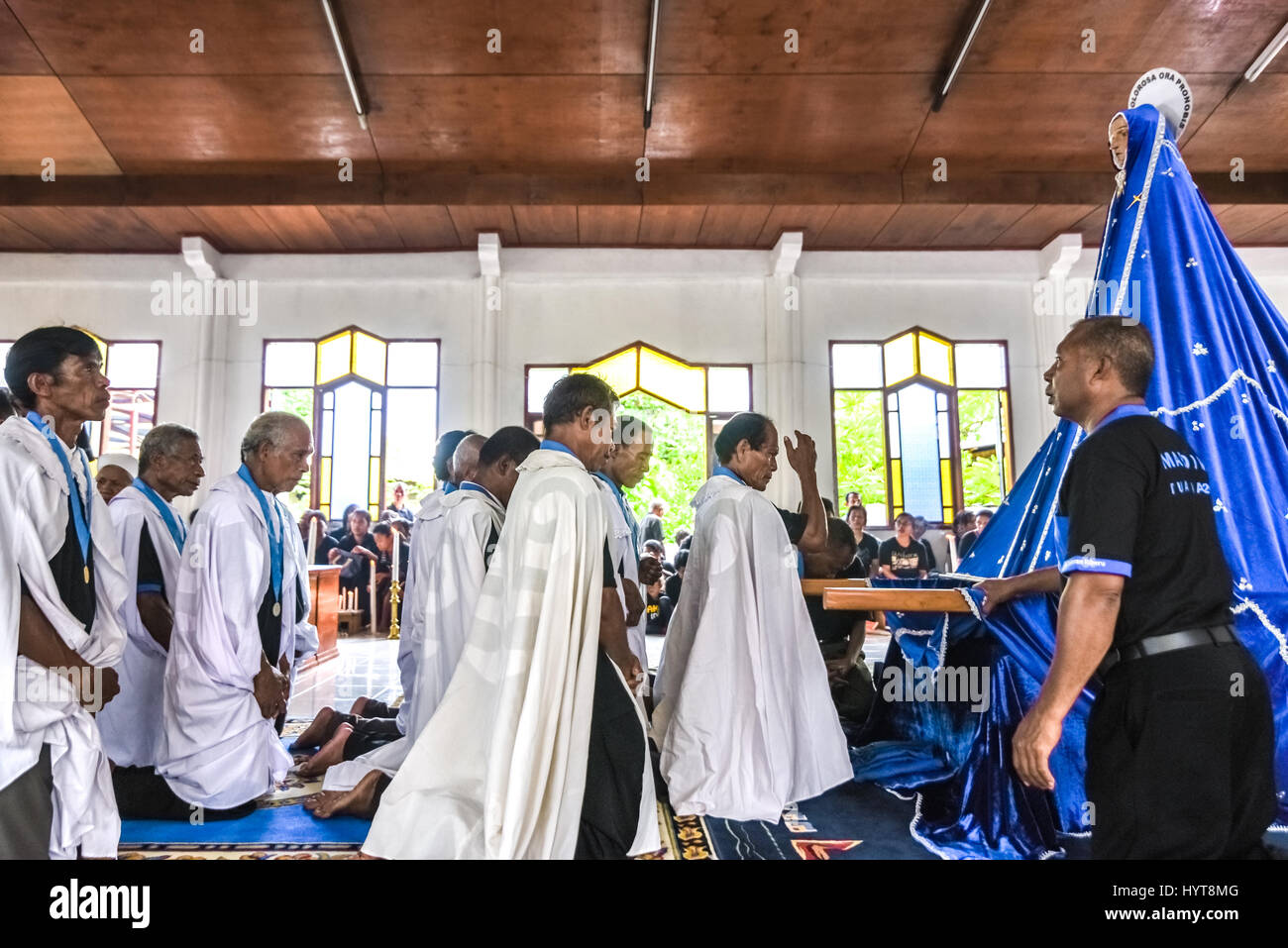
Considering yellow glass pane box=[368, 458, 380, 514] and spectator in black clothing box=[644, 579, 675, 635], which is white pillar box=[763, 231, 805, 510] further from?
yellow glass pane box=[368, 458, 380, 514]

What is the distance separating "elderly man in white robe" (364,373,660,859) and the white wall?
7.51 meters

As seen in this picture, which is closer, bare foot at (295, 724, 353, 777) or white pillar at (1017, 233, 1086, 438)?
bare foot at (295, 724, 353, 777)

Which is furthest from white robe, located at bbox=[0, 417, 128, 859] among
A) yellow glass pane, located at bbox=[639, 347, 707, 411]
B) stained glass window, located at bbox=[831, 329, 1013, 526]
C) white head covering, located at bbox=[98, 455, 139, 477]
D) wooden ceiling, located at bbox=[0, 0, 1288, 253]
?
stained glass window, located at bbox=[831, 329, 1013, 526]

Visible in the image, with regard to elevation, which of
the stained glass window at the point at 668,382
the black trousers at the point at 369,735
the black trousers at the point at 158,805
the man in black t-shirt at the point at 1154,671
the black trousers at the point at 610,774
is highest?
the stained glass window at the point at 668,382

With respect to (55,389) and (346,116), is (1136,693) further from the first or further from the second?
(346,116)

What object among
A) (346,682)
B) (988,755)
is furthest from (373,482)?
(988,755)

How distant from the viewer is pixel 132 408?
9.73 metres

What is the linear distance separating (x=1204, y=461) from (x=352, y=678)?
5.57 metres

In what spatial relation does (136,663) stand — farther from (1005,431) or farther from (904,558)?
(1005,431)

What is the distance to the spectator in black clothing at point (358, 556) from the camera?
346 inches

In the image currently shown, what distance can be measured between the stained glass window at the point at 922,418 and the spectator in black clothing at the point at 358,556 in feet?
19.2

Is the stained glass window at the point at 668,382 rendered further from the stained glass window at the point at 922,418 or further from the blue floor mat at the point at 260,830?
the blue floor mat at the point at 260,830

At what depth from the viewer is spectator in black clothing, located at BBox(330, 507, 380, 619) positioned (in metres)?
8.79

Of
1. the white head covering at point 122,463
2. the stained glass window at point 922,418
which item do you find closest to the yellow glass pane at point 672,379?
A: the stained glass window at point 922,418
